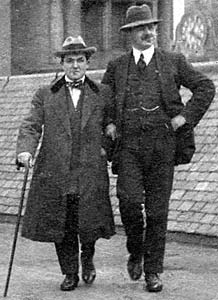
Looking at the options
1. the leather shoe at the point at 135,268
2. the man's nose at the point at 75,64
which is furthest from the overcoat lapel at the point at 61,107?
the leather shoe at the point at 135,268

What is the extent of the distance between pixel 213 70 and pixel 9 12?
37.1ft

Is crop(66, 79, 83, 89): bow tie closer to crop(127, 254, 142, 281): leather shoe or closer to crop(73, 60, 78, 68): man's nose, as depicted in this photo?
crop(73, 60, 78, 68): man's nose

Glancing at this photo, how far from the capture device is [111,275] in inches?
301

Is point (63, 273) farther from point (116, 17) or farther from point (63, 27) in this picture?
point (116, 17)

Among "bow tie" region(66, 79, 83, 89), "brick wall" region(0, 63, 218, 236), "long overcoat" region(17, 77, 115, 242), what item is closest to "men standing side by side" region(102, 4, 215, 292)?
"long overcoat" region(17, 77, 115, 242)

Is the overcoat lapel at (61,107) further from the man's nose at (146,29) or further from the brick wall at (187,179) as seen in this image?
the brick wall at (187,179)

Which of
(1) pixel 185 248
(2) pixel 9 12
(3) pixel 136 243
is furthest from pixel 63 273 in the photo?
(2) pixel 9 12

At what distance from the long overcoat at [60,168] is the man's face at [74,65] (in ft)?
0.40

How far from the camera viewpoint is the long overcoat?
704 cm

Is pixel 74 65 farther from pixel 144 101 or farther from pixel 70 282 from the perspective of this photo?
pixel 70 282

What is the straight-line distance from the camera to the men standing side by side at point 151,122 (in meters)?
7.07

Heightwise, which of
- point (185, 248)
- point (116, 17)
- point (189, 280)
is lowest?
point (116, 17)

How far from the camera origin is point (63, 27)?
22.9 metres

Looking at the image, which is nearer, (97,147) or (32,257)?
(97,147)
